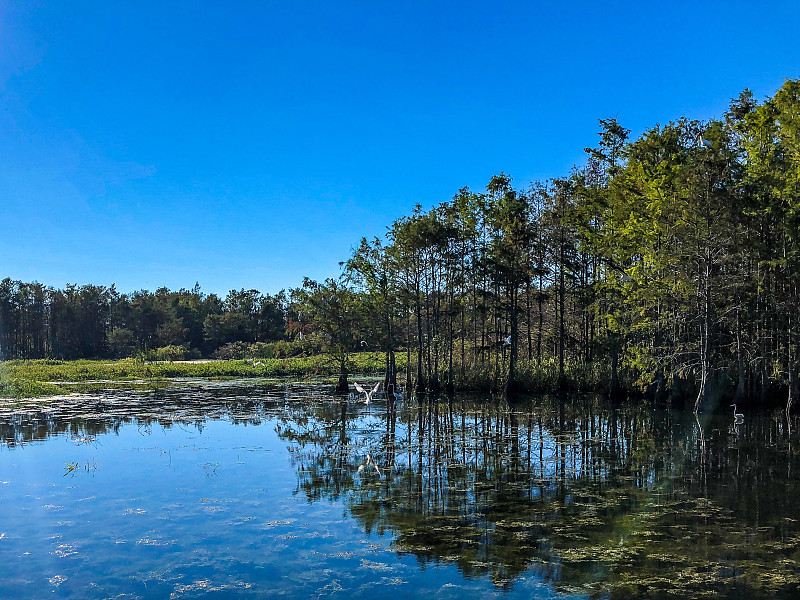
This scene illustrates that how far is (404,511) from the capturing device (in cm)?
1043

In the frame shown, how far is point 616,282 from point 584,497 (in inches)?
687

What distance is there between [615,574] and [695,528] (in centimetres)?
238

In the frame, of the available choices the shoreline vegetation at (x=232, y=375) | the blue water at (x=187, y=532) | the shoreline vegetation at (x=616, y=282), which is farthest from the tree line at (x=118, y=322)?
the blue water at (x=187, y=532)

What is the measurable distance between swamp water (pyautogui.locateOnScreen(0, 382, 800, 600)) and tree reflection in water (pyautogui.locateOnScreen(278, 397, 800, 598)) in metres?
0.05

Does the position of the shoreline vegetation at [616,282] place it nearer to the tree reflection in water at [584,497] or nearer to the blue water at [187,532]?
the tree reflection in water at [584,497]

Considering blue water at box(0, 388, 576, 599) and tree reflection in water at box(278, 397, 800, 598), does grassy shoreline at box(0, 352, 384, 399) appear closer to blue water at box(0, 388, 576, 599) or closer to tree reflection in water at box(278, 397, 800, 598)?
tree reflection in water at box(278, 397, 800, 598)

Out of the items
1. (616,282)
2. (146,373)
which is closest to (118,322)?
(146,373)

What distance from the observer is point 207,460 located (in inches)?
607

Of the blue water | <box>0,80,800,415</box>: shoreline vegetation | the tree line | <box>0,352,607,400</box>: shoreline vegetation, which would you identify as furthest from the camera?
the tree line

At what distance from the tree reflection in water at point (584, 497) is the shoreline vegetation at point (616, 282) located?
4.14 metres

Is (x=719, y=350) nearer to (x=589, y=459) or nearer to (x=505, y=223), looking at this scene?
(x=505, y=223)

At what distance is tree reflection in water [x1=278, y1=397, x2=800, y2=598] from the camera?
7.62m

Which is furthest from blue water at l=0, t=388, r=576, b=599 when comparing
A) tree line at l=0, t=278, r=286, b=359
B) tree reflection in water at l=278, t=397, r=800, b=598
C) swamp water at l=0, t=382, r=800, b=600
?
tree line at l=0, t=278, r=286, b=359

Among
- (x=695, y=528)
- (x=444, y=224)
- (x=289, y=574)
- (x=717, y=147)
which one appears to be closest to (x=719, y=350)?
(x=717, y=147)
